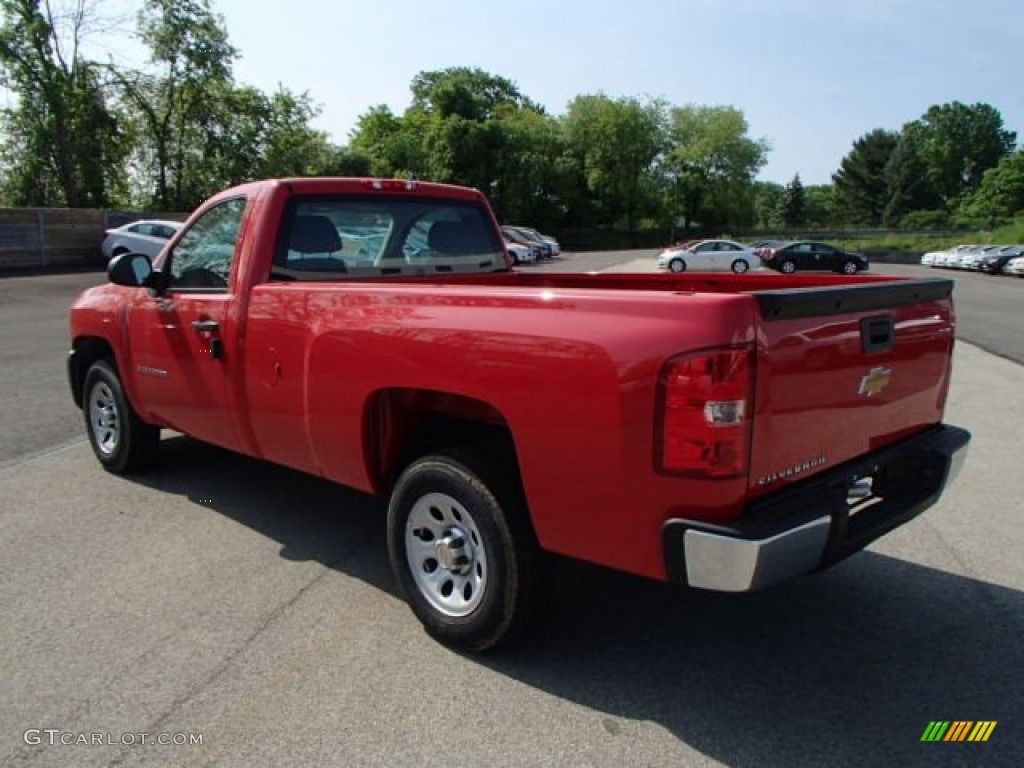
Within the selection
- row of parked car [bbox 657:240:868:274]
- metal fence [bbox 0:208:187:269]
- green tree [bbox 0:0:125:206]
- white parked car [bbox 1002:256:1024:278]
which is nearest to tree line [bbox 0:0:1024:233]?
green tree [bbox 0:0:125:206]

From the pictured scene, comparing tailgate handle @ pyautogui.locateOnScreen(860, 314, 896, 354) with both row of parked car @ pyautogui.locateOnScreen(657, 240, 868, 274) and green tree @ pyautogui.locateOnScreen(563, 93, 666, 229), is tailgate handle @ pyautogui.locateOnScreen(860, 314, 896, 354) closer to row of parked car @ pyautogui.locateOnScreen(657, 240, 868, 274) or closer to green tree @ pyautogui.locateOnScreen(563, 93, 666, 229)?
row of parked car @ pyautogui.locateOnScreen(657, 240, 868, 274)

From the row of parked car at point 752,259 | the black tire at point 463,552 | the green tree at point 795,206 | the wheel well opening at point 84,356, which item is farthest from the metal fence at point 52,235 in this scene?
the green tree at point 795,206

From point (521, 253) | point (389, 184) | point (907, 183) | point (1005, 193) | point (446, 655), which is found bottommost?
point (446, 655)

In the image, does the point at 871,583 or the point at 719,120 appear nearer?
the point at 871,583

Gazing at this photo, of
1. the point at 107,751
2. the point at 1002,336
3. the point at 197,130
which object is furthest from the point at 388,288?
the point at 197,130

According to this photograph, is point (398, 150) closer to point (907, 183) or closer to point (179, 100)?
point (179, 100)

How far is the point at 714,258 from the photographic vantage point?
38.8 m

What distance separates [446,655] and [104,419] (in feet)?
12.3

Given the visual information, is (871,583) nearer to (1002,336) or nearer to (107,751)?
(107,751)

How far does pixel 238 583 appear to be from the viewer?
3980 mm

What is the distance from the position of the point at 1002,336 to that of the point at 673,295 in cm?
1397

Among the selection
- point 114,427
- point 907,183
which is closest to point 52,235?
point 114,427

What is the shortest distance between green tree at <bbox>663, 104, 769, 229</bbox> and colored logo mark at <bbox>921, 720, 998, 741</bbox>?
77.0 metres

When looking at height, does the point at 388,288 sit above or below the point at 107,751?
above
